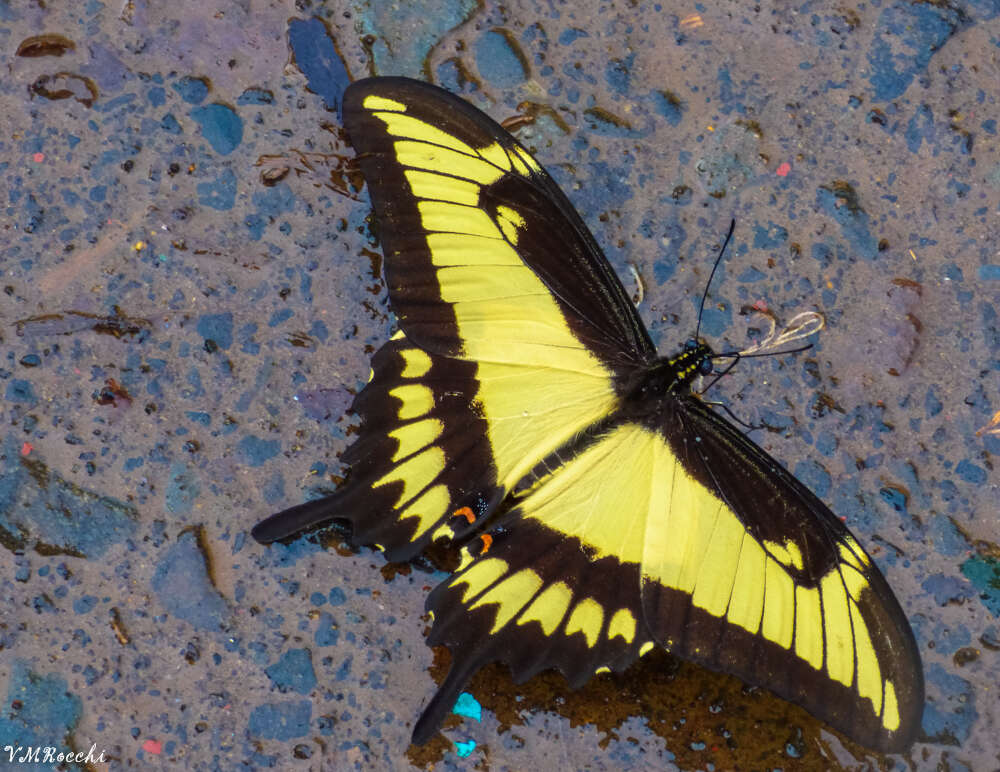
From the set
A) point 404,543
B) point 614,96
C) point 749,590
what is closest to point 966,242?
point 614,96

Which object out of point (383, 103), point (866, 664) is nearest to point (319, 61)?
point (383, 103)

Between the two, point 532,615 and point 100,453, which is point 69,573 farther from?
point 532,615

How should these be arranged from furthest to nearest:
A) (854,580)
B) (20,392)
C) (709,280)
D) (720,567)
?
1. (709,280)
2. (20,392)
3. (720,567)
4. (854,580)

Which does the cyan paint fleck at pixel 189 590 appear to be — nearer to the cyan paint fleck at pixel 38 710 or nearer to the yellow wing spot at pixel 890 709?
the cyan paint fleck at pixel 38 710

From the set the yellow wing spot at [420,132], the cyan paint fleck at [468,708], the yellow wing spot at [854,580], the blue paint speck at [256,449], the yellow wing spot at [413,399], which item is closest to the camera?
the yellow wing spot at [854,580]

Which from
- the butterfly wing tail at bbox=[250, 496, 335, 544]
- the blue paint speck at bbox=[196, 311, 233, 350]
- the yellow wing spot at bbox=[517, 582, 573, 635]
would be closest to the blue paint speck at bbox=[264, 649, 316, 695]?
the butterfly wing tail at bbox=[250, 496, 335, 544]

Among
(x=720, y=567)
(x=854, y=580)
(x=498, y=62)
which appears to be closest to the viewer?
(x=854, y=580)

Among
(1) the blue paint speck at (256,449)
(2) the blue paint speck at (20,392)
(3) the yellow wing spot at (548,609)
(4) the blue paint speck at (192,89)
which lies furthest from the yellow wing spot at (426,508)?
(4) the blue paint speck at (192,89)

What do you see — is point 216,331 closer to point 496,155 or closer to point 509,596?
point 496,155
